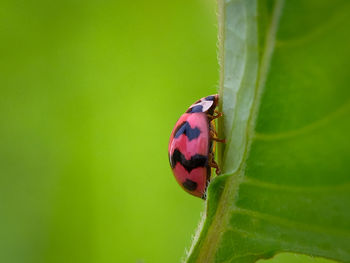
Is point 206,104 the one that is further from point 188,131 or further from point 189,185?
point 189,185

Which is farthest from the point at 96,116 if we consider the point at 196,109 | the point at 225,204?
the point at 225,204

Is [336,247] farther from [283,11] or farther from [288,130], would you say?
[283,11]

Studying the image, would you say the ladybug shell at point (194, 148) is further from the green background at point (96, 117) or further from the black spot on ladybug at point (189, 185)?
the green background at point (96, 117)

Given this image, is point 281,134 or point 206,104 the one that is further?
point 206,104

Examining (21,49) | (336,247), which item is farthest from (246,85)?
(21,49)

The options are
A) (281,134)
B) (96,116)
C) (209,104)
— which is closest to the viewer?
(281,134)

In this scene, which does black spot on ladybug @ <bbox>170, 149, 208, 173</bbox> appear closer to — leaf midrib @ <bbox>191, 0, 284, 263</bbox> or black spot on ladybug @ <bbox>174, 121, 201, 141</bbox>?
black spot on ladybug @ <bbox>174, 121, 201, 141</bbox>

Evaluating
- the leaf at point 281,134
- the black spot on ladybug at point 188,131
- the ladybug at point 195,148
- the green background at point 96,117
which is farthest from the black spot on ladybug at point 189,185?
the green background at point 96,117

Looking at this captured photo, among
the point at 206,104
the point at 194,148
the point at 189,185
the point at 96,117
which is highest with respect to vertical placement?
the point at 206,104
